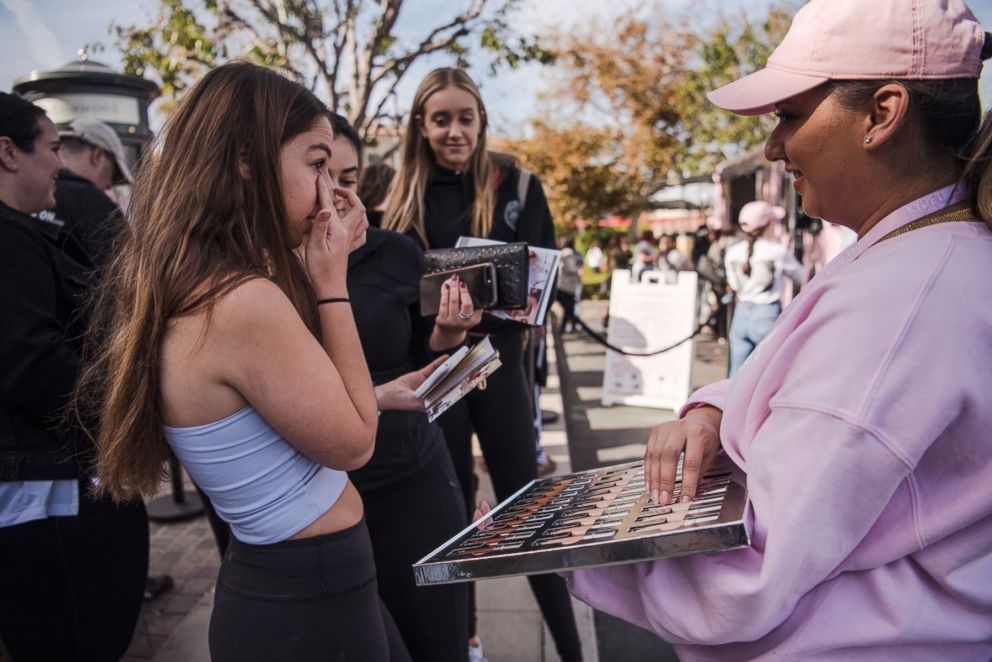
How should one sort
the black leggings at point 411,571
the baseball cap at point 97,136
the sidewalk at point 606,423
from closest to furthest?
the black leggings at point 411,571 < the sidewalk at point 606,423 < the baseball cap at point 97,136

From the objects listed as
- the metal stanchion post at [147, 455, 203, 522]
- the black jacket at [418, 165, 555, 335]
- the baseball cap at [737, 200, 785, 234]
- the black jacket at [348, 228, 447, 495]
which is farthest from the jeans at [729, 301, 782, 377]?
the black jacket at [348, 228, 447, 495]

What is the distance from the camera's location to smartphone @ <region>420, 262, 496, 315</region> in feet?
7.52

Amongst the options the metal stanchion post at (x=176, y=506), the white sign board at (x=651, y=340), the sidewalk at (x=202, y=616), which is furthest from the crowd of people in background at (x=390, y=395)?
the white sign board at (x=651, y=340)

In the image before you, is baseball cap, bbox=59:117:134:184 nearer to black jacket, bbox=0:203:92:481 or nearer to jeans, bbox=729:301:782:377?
black jacket, bbox=0:203:92:481

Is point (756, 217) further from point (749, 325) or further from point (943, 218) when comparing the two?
point (943, 218)

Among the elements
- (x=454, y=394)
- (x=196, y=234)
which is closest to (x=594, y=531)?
(x=454, y=394)

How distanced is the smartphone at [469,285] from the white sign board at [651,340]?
597cm

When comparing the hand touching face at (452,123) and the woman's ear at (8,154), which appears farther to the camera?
the hand touching face at (452,123)

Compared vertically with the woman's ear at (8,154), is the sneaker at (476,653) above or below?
below

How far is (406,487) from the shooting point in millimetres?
2117

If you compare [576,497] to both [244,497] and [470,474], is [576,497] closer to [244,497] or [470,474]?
[244,497]

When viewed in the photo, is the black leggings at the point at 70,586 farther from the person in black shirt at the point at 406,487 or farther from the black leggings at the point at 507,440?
the black leggings at the point at 507,440

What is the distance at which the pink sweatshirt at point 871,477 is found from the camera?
89 cm

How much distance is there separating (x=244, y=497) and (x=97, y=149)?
3.10 metres
